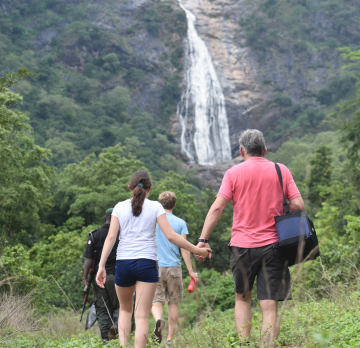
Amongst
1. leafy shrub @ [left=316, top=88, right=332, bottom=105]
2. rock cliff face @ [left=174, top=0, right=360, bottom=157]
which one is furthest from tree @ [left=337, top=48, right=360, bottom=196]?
leafy shrub @ [left=316, top=88, right=332, bottom=105]

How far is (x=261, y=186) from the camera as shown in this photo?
11.9 ft

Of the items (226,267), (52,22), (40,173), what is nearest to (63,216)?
(40,173)

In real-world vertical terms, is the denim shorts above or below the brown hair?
below

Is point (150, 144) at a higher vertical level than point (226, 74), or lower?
lower

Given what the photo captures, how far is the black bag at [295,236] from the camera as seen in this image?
3.34m

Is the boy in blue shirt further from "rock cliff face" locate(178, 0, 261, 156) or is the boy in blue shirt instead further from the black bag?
"rock cliff face" locate(178, 0, 261, 156)

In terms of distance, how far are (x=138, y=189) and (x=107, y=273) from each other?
2165mm

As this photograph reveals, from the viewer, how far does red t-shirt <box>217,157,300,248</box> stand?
3541 mm

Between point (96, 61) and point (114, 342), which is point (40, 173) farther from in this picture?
point (96, 61)

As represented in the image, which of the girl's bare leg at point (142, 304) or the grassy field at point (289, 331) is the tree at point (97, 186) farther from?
the girl's bare leg at point (142, 304)

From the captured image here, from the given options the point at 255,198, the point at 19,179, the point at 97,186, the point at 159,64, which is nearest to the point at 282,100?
the point at 159,64

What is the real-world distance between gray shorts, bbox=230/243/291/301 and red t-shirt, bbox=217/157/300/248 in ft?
0.22

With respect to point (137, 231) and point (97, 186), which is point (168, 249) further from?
point (97, 186)

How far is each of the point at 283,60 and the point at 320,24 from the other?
14674 mm
